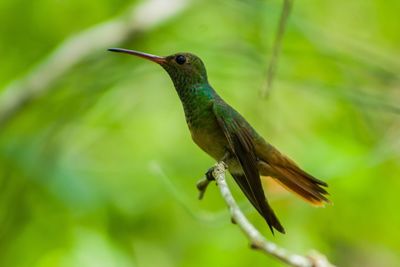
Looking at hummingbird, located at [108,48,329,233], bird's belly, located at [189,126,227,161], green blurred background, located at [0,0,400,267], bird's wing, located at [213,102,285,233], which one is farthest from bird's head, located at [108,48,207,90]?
green blurred background, located at [0,0,400,267]

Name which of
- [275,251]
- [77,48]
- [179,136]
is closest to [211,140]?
[275,251]

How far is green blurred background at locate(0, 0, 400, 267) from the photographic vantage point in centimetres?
421

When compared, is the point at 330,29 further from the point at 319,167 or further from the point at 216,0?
the point at 319,167

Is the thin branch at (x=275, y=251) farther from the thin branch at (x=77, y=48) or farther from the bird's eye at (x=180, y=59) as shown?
the thin branch at (x=77, y=48)

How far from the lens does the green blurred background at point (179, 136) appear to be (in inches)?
166

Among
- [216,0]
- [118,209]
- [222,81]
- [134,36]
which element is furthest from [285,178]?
[222,81]

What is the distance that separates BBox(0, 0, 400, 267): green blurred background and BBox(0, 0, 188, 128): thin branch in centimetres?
2

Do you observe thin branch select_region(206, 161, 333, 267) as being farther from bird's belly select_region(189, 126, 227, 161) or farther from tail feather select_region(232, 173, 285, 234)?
bird's belly select_region(189, 126, 227, 161)

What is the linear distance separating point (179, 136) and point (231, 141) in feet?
10.5

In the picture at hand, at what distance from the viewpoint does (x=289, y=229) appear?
4410 millimetres

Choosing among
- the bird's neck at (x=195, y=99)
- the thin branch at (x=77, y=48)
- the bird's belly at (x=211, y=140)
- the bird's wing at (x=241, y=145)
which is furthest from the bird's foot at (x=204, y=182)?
the thin branch at (x=77, y=48)

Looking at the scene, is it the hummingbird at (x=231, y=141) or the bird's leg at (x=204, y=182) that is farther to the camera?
the hummingbird at (x=231, y=141)

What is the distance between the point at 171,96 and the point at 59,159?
1555 millimetres

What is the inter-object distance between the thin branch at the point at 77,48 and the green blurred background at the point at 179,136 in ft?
0.08
